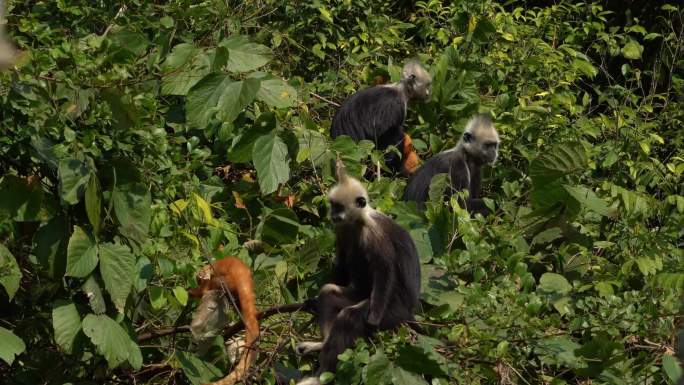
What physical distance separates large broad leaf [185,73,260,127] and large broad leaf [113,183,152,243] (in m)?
0.94

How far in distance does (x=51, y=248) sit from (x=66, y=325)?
334mm

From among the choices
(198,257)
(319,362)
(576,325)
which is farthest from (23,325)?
(576,325)

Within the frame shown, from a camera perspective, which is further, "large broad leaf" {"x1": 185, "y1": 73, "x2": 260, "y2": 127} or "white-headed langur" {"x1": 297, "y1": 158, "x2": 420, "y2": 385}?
"large broad leaf" {"x1": 185, "y1": 73, "x2": 260, "y2": 127}

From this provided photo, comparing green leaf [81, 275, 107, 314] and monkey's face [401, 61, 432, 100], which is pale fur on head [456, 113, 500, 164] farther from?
green leaf [81, 275, 107, 314]

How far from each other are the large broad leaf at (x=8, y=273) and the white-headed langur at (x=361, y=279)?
1.39 meters

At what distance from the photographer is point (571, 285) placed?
18.6 feet

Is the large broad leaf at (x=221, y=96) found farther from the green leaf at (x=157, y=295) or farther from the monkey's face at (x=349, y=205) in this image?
the green leaf at (x=157, y=295)

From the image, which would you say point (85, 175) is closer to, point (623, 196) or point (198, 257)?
point (198, 257)

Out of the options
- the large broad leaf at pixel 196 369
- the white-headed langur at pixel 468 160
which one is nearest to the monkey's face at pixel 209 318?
the large broad leaf at pixel 196 369

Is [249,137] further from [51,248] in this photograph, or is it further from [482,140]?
[482,140]

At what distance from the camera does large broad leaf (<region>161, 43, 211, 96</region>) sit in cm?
570

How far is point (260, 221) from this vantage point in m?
6.01

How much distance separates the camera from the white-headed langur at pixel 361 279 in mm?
5230

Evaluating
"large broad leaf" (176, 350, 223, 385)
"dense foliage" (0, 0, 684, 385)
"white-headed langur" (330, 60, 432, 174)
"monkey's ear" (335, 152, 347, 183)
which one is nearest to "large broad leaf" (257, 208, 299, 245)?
"dense foliage" (0, 0, 684, 385)
